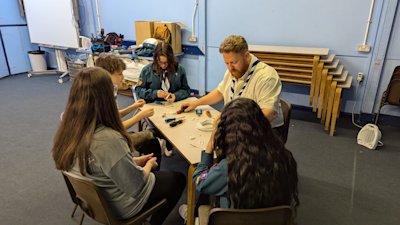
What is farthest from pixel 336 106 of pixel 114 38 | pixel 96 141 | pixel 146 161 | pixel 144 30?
pixel 114 38

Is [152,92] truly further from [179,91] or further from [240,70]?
[240,70]

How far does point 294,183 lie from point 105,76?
3.10 ft

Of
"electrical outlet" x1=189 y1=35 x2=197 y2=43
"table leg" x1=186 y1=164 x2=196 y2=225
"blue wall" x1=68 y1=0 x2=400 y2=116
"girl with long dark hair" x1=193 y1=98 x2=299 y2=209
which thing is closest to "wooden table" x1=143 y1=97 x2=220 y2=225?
"table leg" x1=186 y1=164 x2=196 y2=225

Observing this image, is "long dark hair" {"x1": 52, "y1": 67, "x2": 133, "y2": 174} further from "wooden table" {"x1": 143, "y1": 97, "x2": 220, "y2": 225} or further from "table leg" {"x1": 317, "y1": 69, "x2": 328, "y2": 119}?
"table leg" {"x1": 317, "y1": 69, "x2": 328, "y2": 119}

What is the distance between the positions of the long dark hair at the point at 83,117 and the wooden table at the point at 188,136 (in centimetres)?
47

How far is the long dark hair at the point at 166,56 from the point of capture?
246 cm

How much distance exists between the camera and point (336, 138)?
10.4ft

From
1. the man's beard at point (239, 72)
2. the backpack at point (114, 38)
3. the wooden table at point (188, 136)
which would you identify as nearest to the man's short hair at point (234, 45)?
the man's beard at point (239, 72)

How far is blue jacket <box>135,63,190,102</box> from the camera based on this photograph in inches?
96.0

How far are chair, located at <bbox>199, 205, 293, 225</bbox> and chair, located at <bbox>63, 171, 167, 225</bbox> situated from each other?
484 mm

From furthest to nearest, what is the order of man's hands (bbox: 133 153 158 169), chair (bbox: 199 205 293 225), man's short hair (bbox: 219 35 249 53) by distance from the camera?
man's short hair (bbox: 219 35 249 53), man's hands (bbox: 133 153 158 169), chair (bbox: 199 205 293 225)

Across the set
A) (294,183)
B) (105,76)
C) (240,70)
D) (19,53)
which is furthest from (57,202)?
(19,53)

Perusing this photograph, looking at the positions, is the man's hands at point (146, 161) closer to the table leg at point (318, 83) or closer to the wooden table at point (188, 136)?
the wooden table at point (188, 136)

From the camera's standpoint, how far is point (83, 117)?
1.22 m
